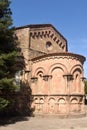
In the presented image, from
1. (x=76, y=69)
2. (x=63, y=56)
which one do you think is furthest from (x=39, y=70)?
(x=76, y=69)

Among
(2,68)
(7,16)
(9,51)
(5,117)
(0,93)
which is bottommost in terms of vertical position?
(5,117)

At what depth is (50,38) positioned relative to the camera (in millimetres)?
33406

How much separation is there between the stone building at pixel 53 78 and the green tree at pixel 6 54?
18.1 feet

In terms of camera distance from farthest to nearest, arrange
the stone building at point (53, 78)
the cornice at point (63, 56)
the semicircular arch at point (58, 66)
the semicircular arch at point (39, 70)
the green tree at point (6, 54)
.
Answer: the semicircular arch at point (39, 70), the cornice at point (63, 56), the semicircular arch at point (58, 66), the stone building at point (53, 78), the green tree at point (6, 54)

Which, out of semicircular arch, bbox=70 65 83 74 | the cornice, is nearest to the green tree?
the cornice

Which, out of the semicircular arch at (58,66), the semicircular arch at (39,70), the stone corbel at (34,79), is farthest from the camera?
the stone corbel at (34,79)

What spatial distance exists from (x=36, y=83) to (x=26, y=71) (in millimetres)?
1760

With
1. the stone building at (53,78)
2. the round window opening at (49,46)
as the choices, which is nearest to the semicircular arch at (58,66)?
the stone building at (53,78)

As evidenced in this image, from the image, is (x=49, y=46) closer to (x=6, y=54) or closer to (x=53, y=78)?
(x=53, y=78)

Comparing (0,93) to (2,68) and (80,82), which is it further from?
(80,82)

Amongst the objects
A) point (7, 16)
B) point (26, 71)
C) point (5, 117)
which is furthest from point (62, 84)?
point (7, 16)

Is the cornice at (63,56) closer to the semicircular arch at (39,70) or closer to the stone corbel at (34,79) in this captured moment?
the semicircular arch at (39,70)

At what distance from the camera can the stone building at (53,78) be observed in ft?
89.9

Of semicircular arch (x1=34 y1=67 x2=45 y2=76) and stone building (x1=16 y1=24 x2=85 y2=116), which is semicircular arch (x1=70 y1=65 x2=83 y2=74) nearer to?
stone building (x1=16 y1=24 x2=85 y2=116)
